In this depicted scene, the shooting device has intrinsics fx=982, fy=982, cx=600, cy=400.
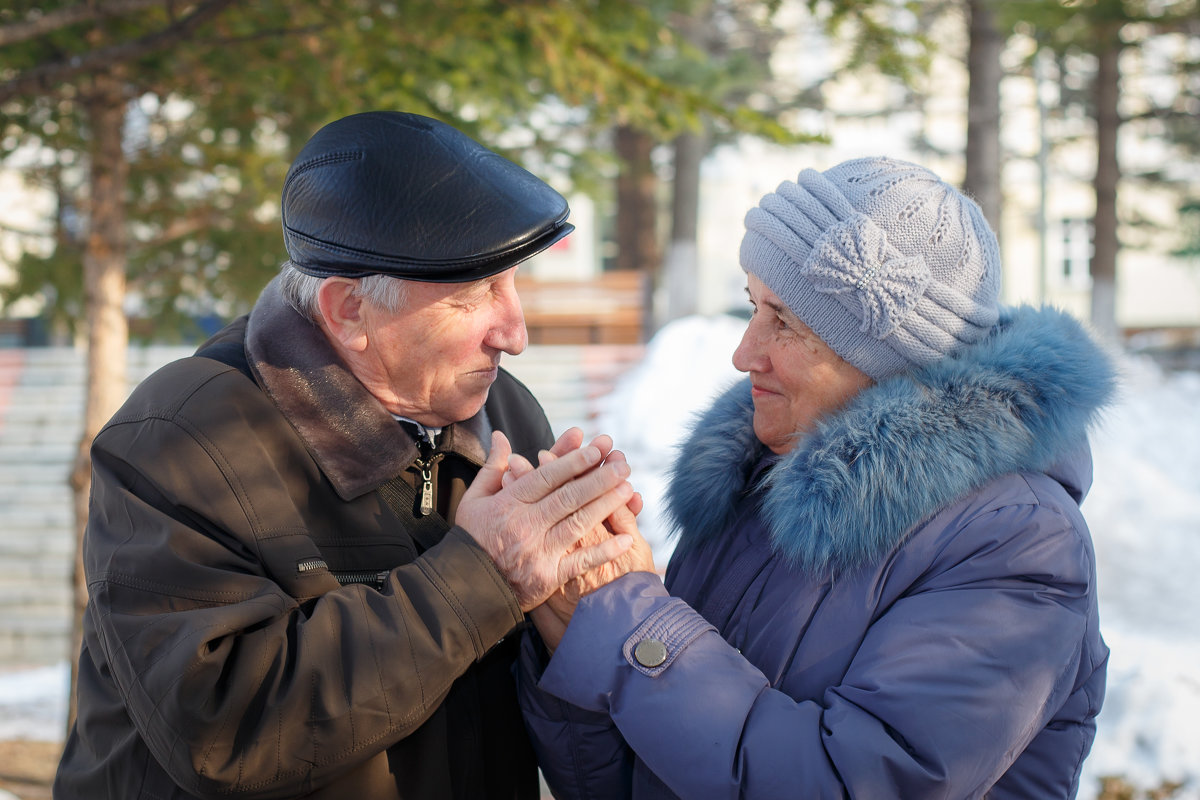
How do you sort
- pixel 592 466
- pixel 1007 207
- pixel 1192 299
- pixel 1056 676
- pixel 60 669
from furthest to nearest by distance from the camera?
pixel 1192 299, pixel 1007 207, pixel 60 669, pixel 592 466, pixel 1056 676

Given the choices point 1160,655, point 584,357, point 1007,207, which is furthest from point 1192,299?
point 1160,655

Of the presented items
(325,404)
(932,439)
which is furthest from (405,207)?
(932,439)

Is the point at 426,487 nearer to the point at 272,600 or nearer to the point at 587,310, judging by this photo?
the point at 272,600

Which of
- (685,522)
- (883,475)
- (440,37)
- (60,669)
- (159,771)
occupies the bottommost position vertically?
(60,669)

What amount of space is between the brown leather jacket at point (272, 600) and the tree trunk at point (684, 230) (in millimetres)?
13170

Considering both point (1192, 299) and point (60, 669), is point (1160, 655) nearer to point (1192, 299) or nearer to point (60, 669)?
point (60, 669)

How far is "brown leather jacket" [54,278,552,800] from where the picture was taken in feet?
5.23

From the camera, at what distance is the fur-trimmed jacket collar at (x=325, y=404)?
6.21 ft

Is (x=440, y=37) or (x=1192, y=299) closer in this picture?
(x=440, y=37)

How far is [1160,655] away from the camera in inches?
210

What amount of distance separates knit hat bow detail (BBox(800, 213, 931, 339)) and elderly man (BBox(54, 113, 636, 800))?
0.53 m

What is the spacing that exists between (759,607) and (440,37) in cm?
311

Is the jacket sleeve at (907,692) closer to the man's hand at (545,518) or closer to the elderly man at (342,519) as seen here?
the man's hand at (545,518)

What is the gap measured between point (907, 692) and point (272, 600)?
1.05 m
